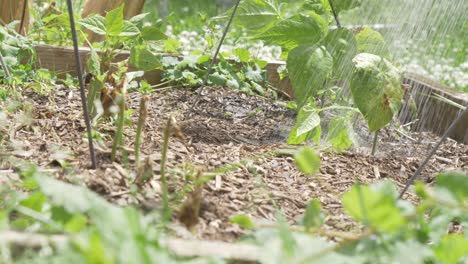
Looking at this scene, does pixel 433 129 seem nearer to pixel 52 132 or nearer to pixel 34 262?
Result: pixel 52 132

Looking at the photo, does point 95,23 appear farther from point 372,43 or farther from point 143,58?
point 372,43

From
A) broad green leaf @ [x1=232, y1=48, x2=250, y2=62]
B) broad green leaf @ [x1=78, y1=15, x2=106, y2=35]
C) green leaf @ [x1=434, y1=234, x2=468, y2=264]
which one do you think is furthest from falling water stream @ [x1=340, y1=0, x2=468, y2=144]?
green leaf @ [x1=434, y1=234, x2=468, y2=264]

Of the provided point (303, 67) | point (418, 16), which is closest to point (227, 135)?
point (303, 67)

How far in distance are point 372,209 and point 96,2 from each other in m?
2.69

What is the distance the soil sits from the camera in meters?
1.62

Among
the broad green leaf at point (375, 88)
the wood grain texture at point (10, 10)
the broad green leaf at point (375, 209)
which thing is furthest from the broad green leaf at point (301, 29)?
the wood grain texture at point (10, 10)

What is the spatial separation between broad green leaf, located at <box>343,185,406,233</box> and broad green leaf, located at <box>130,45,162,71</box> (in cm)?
159

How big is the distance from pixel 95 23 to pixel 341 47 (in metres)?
0.84

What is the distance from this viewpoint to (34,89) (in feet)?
8.38

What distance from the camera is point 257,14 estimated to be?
255cm

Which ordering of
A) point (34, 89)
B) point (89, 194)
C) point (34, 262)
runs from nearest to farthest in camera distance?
1. point (34, 262)
2. point (89, 194)
3. point (34, 89)

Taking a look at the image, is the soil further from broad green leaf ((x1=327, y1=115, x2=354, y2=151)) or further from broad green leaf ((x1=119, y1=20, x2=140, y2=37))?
broad green leaf ((x1=119, y1=20, x2=140, y2=37))

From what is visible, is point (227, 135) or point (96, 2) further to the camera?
point (96, 2)

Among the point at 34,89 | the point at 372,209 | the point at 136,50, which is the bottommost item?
the point at 34,89
